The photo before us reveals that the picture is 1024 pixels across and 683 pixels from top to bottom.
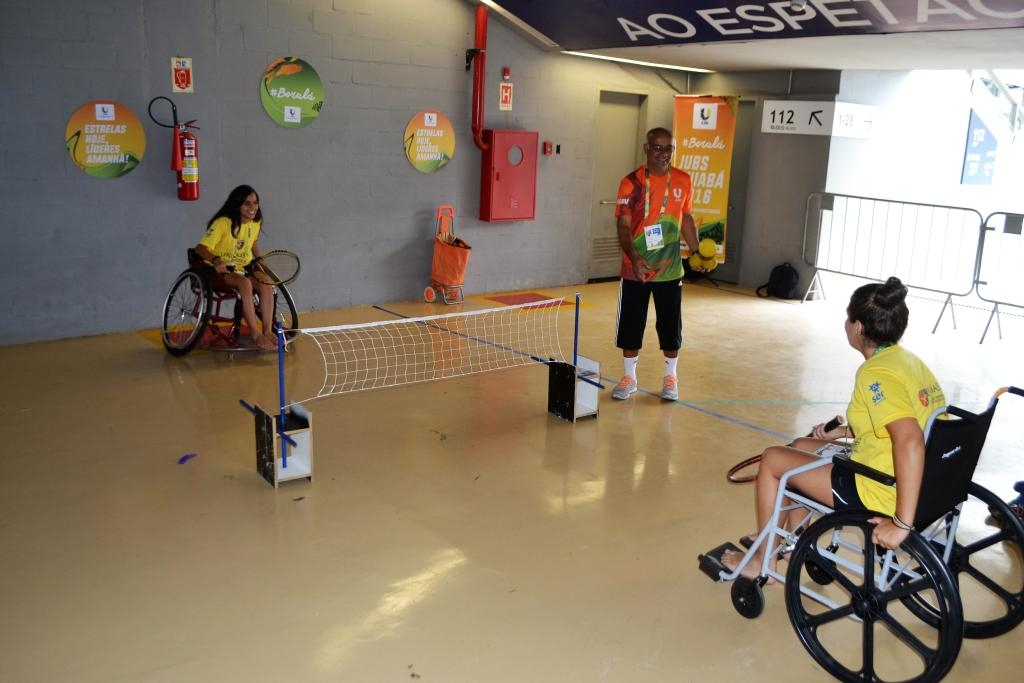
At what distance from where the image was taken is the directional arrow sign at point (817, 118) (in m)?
9.23

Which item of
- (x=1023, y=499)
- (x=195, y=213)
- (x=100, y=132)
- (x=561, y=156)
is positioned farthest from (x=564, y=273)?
(x=1023, y=499)

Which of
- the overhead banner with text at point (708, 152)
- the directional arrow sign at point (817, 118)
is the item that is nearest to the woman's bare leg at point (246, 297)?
the overhead banner with text at point (708, 152)

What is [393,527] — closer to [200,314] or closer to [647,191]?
[647,191]

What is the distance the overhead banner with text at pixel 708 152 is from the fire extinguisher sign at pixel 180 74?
209 inches

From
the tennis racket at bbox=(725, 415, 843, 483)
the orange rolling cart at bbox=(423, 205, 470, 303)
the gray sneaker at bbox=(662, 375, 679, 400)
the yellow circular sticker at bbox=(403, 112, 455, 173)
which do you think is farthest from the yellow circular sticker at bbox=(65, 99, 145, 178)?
the tennis racket at bbox=(725, 415, 843, 483)

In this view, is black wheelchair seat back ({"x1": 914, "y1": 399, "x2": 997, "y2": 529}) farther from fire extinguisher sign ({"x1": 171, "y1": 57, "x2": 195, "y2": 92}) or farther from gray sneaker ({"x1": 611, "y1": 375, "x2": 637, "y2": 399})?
fire extinguisher sign ({"x1": 171, "y1": 57, "x2": 195, "y2": 92})

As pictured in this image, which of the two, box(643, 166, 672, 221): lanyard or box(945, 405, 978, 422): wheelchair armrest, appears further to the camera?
box(643, 166, 672, 221): lanyard

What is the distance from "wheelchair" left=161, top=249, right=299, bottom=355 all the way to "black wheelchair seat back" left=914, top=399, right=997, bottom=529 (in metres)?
4.70

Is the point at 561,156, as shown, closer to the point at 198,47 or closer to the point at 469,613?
the point at 198,47

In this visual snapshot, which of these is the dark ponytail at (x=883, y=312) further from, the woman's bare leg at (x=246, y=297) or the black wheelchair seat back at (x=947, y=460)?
the woman's bare leg at (x=246, y=297)

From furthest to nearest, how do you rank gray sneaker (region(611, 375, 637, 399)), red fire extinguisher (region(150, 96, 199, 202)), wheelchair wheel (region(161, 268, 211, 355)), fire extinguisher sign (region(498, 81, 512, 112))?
fire extinguisher sign (region(498, 81, 512, 112))
red fire extinguisher (region(150, 96, 199, 202))
wheelchair wheel (region(161, 268, 211, 355))
gray sneaker (region(611, 375, 637, 399))

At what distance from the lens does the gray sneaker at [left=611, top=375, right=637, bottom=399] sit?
590cm

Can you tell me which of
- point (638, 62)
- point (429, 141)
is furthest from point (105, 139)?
point (638, 62)

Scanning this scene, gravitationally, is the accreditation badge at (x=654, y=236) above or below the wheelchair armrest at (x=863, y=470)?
above
